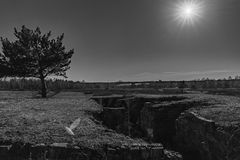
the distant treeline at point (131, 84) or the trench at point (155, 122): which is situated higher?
the distant treeline at point (131, 84)

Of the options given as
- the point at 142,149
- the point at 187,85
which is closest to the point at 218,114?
the point at 142,149

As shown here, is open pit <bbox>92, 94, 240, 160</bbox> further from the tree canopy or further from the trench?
the tree canopy

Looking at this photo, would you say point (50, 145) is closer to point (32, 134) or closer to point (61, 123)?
point (32, 134)

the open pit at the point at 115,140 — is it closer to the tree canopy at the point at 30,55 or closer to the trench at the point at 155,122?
the trench at the point at 155,122

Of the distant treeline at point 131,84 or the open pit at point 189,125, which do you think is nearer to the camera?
the open pit at point 189,125

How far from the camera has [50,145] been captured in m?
4.70

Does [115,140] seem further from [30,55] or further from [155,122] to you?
[30,55]

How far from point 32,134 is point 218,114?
6.30 metres

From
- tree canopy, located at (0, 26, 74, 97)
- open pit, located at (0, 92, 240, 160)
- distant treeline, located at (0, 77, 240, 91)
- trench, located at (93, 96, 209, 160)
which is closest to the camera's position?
open pit, located at (0, 92, 240, 160)

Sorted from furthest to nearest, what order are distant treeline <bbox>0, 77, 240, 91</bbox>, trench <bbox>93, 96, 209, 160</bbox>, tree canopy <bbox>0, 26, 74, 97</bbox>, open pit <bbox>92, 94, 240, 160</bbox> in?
distant treeline <bbox>0, 77, 240, 91</bbox>
tree canopy <bbox>0, 26, 74, 97</bbox>
trench <bbox>93, 96, 209, 160</bbox>
open pit <bbox>92, 94, 240, 160</bbox>

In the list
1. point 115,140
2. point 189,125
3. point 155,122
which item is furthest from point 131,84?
point 115,140

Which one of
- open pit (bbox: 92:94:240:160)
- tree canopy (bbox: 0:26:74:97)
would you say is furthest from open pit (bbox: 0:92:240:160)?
tree canopy (bbox: 0:26:74:97)

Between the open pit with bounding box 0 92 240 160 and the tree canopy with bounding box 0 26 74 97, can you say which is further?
the tree canopy with bounding box 0 26 74 97

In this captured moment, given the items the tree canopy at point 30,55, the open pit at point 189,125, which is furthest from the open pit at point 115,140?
the tree canopy at point 30,55
